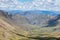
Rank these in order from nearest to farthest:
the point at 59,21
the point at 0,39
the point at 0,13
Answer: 1. the point at 0,39
2. the point at 0,13
3. the point at 59,21

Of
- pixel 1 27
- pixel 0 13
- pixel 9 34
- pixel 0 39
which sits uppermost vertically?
pixel 0 13

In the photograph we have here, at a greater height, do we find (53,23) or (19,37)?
(53,23)

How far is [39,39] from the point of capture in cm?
9206

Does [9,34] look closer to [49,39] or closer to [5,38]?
[5,38]

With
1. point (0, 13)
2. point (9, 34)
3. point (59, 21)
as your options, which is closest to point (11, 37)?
point (9, 34)

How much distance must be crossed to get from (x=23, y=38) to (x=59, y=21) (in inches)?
3440

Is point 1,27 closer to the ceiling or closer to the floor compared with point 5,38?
closer to the ceiling

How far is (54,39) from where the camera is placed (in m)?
93.6

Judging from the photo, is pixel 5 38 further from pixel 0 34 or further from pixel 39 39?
pixel 39 39

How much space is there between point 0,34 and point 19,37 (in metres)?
10.6

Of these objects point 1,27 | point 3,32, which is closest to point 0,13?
point 1,27

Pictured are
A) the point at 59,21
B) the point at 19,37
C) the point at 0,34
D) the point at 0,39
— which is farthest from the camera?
the point at 59,21

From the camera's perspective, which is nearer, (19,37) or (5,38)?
(5,38)

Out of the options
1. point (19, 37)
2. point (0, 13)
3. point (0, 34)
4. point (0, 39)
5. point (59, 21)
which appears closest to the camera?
point (0, 39)
